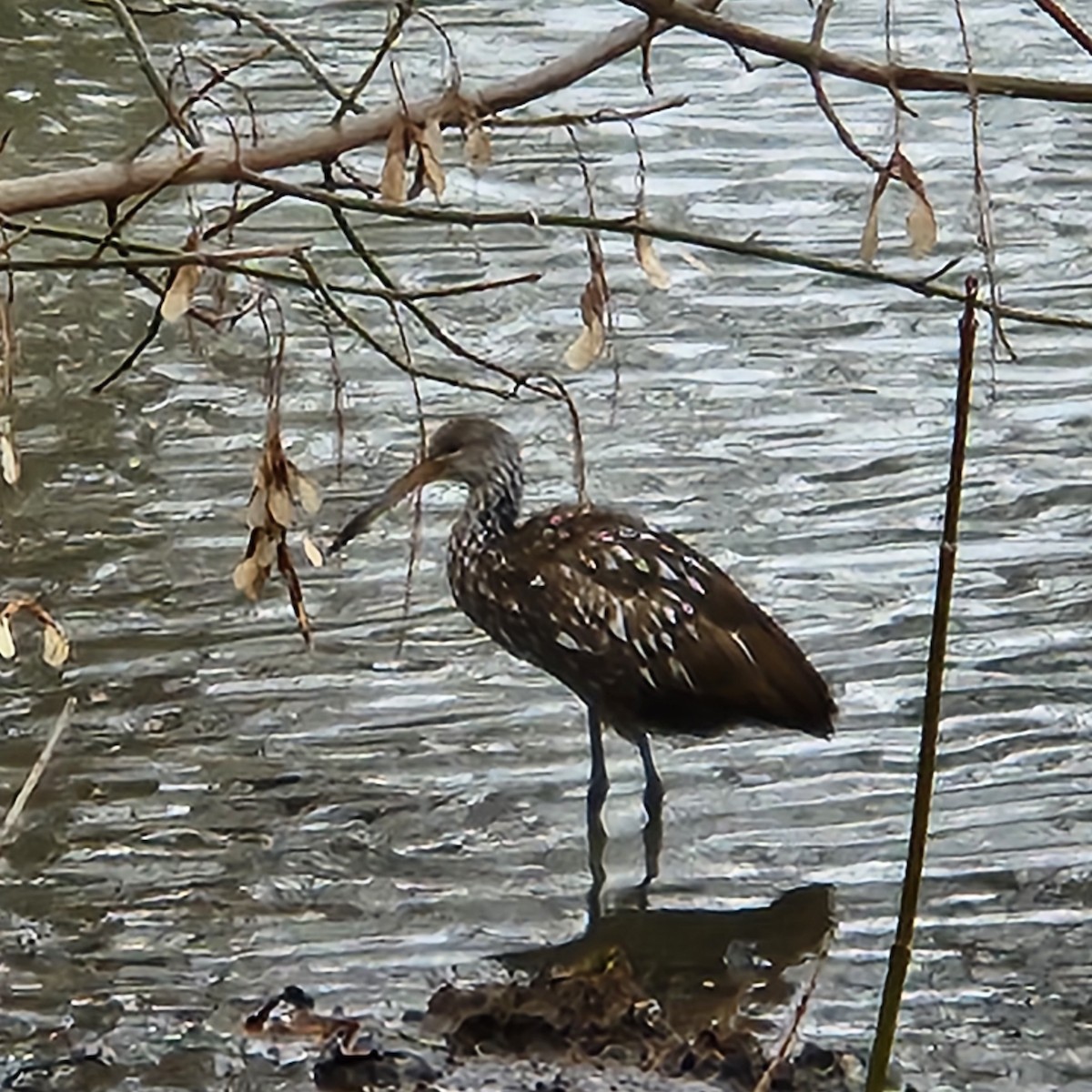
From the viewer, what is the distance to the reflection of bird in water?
6.19 meters

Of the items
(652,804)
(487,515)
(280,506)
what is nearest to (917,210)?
(280,506)

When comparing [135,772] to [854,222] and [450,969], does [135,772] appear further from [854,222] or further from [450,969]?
[854,222]

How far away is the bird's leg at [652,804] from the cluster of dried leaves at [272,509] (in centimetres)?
294

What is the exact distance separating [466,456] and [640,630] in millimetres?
774

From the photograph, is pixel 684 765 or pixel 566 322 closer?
pixel 684 765

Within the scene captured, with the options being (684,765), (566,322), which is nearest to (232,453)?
(566,322)

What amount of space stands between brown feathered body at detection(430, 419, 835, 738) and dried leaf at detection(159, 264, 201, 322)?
9.51 ft

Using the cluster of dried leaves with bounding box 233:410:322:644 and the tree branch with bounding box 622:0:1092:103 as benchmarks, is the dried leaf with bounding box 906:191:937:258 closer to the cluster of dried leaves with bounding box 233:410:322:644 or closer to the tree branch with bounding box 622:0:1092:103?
the tree branch with bounding box 622:0:1092:103

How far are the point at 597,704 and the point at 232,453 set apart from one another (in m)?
2.47

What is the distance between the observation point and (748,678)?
243 inches

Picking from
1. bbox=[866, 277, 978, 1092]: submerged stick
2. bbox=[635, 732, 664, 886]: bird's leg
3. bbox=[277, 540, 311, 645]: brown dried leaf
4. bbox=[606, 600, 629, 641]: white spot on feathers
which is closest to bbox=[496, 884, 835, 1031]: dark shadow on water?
bbox=[635, 732, 664, 886]: bird's leg

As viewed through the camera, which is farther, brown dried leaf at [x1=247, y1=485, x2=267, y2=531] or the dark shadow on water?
the dark shadow on water

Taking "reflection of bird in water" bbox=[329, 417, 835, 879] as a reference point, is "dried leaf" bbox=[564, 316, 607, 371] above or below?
above

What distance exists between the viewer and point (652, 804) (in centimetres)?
634
